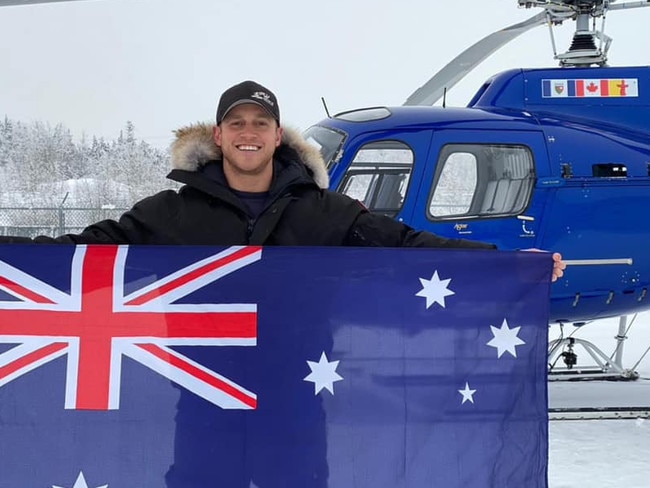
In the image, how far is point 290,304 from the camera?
2727 mm

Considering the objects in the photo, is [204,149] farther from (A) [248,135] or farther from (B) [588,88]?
(B) [588,88]

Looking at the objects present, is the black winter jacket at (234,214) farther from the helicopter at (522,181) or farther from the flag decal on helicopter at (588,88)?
the flag decal on helicopter at (588,88)

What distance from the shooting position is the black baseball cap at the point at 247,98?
8.66 ft

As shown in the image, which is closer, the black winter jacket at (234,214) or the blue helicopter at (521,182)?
the black winter jacket at (234,214)

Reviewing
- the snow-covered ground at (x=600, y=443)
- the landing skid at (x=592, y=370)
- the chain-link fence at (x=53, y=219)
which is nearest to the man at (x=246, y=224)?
the snow-covered ground at (x=600, y=443)

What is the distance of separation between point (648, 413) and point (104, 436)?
4.44m

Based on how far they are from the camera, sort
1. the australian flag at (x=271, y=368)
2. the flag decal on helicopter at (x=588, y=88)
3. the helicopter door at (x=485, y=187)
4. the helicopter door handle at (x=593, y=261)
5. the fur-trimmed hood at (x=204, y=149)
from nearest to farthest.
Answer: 1. the australian flag at (x=271, y=368)
2. the fur-trimmed hood at (x=204, y=149)
3. the helicopter door at (x=485, y=187)
4. the helicopter door handle at (x=593, y=261)
5. the flag decal on helicopter at (x=588, y=88)

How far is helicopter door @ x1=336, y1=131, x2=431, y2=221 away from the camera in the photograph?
559 centimetres

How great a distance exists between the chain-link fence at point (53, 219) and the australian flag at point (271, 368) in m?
10.7

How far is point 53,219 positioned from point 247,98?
21.7m

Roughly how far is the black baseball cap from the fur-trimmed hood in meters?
A: 0.10

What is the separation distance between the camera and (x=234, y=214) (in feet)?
8.79

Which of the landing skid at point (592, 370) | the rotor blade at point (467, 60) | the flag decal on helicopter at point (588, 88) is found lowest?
the landing skid at point (592, 370)

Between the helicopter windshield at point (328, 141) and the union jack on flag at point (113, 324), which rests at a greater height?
the helicopter windshield at point (328, 141)
